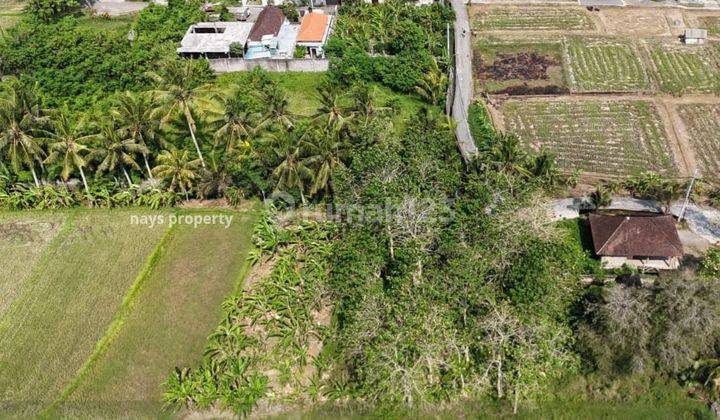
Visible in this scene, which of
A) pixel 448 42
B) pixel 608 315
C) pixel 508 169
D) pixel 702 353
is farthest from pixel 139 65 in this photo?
pixel 702 353

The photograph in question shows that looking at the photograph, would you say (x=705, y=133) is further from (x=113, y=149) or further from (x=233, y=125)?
(x=113, y=149)

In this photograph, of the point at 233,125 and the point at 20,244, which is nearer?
the point at 20,244


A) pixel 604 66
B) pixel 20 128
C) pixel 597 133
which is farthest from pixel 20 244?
pixel 604 66

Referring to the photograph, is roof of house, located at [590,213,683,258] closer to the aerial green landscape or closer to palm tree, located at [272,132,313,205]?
the aerial green landscape

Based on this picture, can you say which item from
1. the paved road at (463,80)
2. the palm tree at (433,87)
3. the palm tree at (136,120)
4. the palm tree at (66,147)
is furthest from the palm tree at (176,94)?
the paved road at (463,80)

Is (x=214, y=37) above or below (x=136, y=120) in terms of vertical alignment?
above

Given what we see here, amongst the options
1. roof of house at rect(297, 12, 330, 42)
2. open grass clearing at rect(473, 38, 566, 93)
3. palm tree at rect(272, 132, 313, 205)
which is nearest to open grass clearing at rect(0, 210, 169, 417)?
palm tree at rect(272, 132, 313, 205)

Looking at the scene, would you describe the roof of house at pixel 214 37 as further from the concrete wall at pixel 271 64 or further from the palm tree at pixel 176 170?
the palm tree at pixel 176 170
